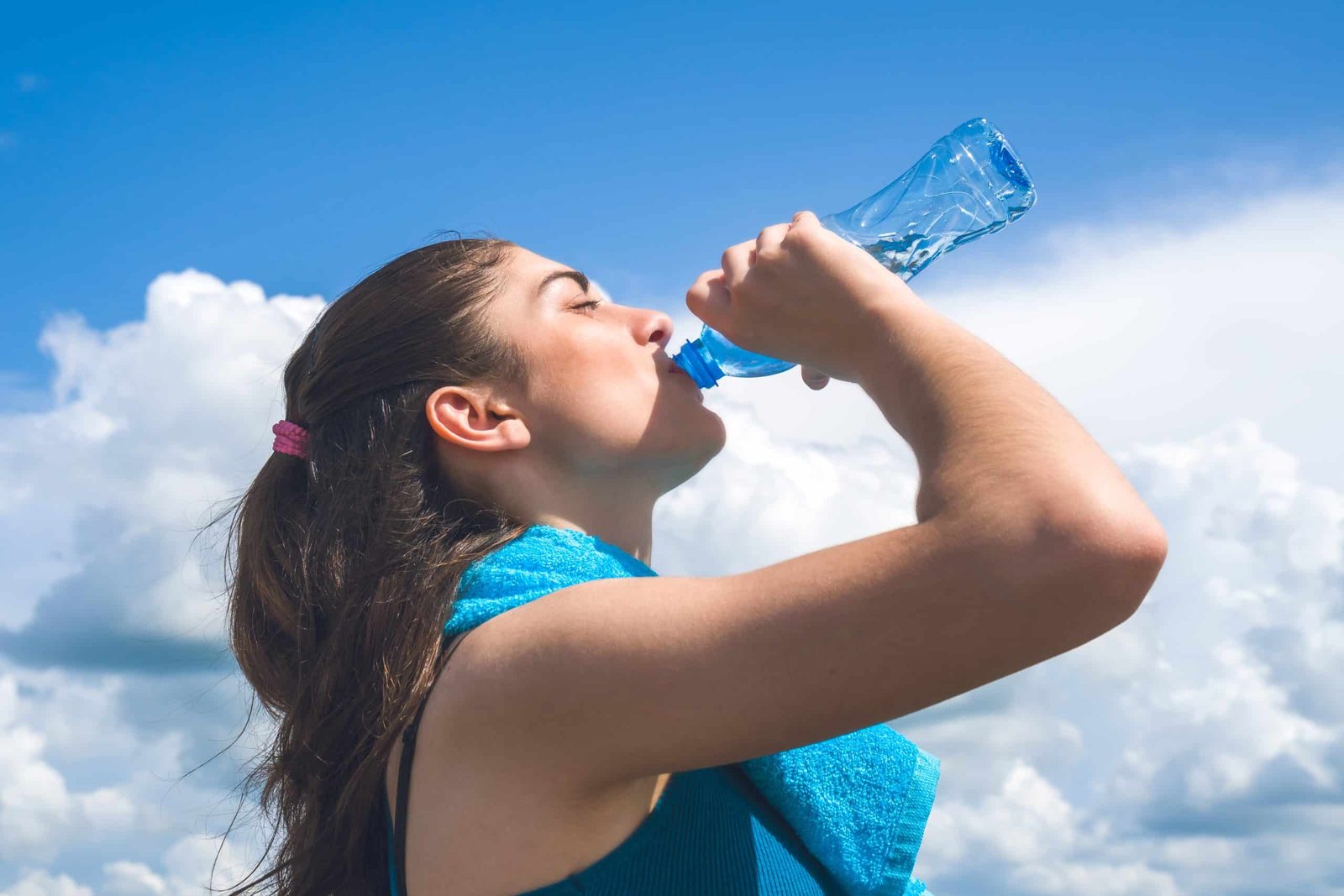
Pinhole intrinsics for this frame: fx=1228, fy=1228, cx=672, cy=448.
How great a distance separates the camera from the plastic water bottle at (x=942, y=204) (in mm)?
3893

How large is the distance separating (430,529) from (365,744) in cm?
→ 54

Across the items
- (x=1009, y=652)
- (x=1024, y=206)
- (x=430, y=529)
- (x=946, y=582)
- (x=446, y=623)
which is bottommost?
(x=1009, y=652)

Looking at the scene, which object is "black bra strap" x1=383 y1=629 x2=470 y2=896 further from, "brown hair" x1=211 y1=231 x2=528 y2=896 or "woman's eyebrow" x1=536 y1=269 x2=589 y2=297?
"woman's eyebrow" x1=536 y1=269 x2=589 y2=297

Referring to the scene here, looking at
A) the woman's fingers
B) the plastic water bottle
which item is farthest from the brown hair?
the plastic water bottle

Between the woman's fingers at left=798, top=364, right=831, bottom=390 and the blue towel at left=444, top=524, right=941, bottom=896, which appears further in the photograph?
the woman's fingers at left=798, top=364, right=831, bottom=390

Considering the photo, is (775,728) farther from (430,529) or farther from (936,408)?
(430,529)

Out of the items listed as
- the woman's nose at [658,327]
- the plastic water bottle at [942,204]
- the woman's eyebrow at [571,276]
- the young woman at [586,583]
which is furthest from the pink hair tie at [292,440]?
the plastic water bottle at [942,204]

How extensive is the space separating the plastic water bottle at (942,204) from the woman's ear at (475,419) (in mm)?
975

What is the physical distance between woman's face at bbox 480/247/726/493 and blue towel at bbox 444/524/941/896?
0.78 feet

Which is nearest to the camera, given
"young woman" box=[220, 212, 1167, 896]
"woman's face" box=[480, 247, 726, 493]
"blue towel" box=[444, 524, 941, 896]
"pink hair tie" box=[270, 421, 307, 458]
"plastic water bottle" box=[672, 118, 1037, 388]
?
"young woman" box=[220, 212, 1167, 896]

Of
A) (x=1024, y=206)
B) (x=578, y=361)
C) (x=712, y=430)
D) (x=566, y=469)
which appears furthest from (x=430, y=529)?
(x=1024, y=206)

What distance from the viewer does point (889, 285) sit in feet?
7.69

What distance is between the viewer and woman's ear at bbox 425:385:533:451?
305cm

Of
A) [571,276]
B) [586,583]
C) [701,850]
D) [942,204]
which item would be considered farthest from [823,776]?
[942,204]
